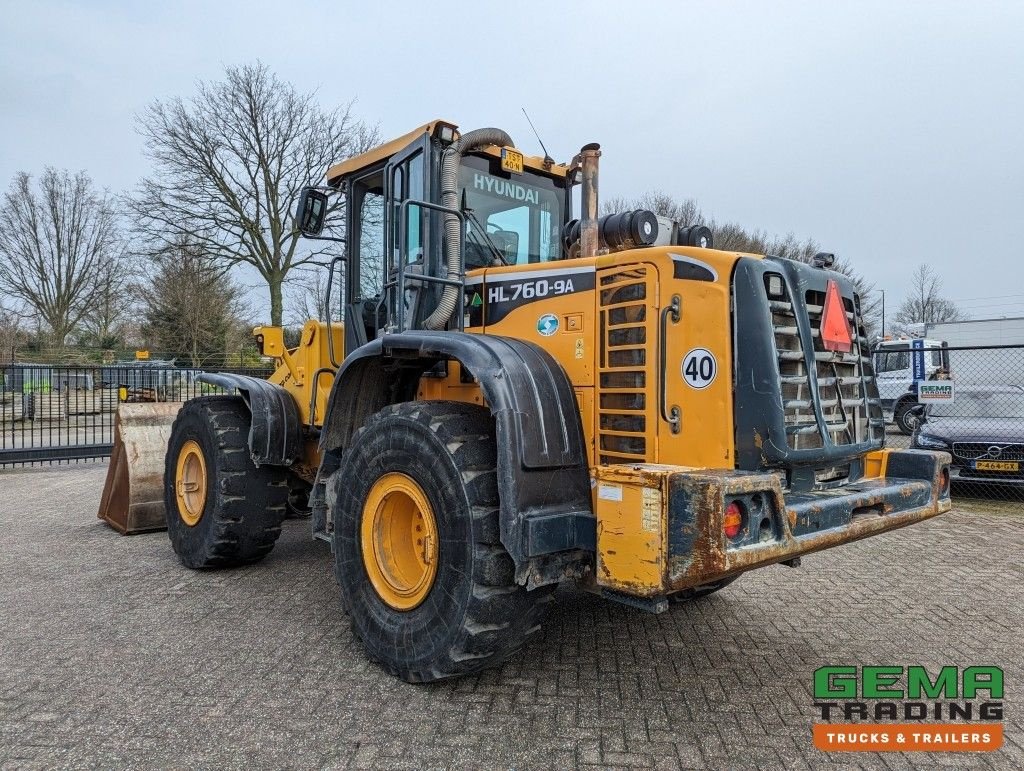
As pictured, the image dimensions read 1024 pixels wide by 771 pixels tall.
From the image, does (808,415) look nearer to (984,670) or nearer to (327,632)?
(984,670)

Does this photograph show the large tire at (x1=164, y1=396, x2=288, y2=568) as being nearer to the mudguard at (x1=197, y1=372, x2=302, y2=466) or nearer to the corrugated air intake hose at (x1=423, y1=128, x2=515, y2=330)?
the mudguard at (x1=197, y1=372, x2=302, y2=466)

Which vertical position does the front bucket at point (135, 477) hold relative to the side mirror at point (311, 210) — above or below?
below

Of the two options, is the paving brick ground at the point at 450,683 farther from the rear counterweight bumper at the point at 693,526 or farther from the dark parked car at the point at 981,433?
the dark parked car at the point at 981,433

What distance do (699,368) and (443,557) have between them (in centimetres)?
143

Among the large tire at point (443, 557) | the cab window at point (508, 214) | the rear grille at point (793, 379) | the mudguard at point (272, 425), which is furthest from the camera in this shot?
the mudguard at point (272, 425)

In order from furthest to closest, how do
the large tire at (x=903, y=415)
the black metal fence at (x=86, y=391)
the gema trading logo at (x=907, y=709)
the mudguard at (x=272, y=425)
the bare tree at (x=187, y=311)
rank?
the bare tree at (x=187, y=311)
the large tire at (x=903, y=415)
the black metal fence at (x=86, y=391)
the mudguard at (x=272, y=425)
the gema trading logo at (x=907, y=709)

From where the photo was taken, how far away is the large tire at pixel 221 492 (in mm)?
5309

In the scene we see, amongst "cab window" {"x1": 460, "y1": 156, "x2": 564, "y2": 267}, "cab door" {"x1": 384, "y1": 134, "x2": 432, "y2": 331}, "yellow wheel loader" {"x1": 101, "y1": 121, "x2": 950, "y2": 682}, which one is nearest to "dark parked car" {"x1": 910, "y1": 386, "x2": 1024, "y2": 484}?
"yellow wheel loader" {"x1": 101, "y1": 121, "x2": 950, "y2": 682}

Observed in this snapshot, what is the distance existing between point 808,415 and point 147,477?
6.13 meters

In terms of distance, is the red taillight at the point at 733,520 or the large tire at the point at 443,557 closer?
the red taillight at the point at 733,520

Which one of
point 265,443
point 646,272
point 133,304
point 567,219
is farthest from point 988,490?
point 133,304

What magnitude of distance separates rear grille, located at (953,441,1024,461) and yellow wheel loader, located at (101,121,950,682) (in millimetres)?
5809

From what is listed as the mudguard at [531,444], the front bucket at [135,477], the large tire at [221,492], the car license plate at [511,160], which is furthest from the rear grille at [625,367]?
the front bucket at [135,477]

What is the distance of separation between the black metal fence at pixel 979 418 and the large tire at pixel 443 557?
7322mm
